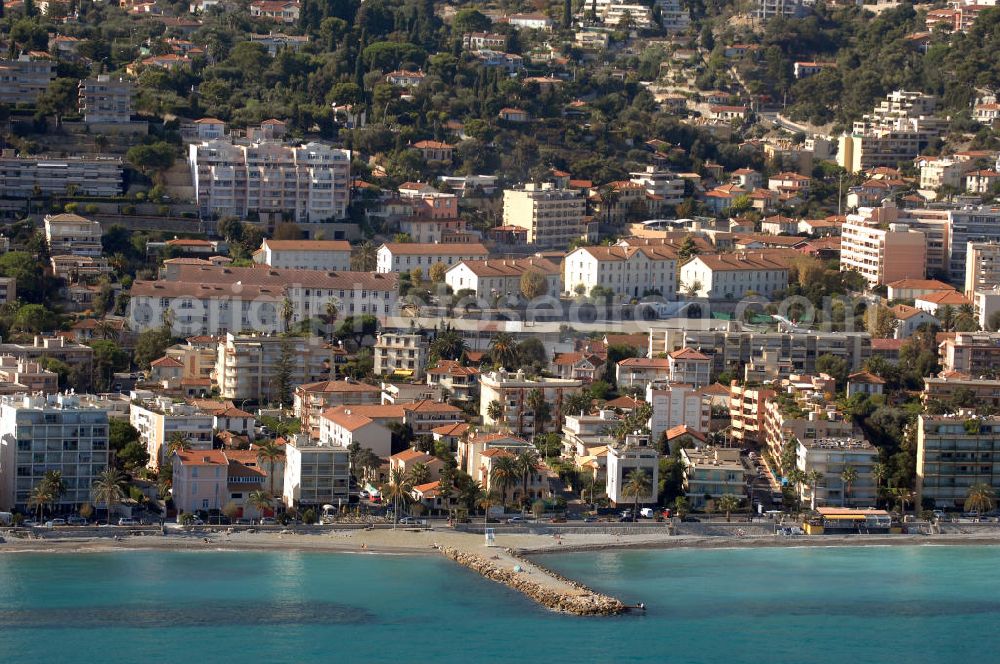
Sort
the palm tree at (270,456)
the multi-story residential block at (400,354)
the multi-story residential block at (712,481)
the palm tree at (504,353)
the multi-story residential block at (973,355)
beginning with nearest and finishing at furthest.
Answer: the palm tree at (270,456), the multi-story residential block at (712,481), the palm tree at (504,353), the multi-story residential block at (400,354), the multi-story residential block at (973,355)

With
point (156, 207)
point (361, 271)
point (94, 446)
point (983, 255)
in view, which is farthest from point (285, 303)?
point (983, 255)

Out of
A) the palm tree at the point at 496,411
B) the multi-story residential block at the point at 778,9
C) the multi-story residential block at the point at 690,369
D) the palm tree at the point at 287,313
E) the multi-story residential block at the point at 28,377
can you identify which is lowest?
the palm tree at the point at 496,411

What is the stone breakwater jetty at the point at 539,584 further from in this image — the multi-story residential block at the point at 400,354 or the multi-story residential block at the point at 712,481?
the multi-story residential block at the point at 400,354

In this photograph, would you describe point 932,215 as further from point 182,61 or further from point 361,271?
point 182,61

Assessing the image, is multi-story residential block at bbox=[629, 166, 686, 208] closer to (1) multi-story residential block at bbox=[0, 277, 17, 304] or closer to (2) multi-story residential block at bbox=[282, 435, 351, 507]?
(1) multi-story residential block at bbox=[0, 277, 17, 304]

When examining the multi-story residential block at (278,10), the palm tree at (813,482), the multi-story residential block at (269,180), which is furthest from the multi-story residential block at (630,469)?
the multi-story residential block at (278,10)

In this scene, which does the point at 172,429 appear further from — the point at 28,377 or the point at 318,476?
the point at 28,377
